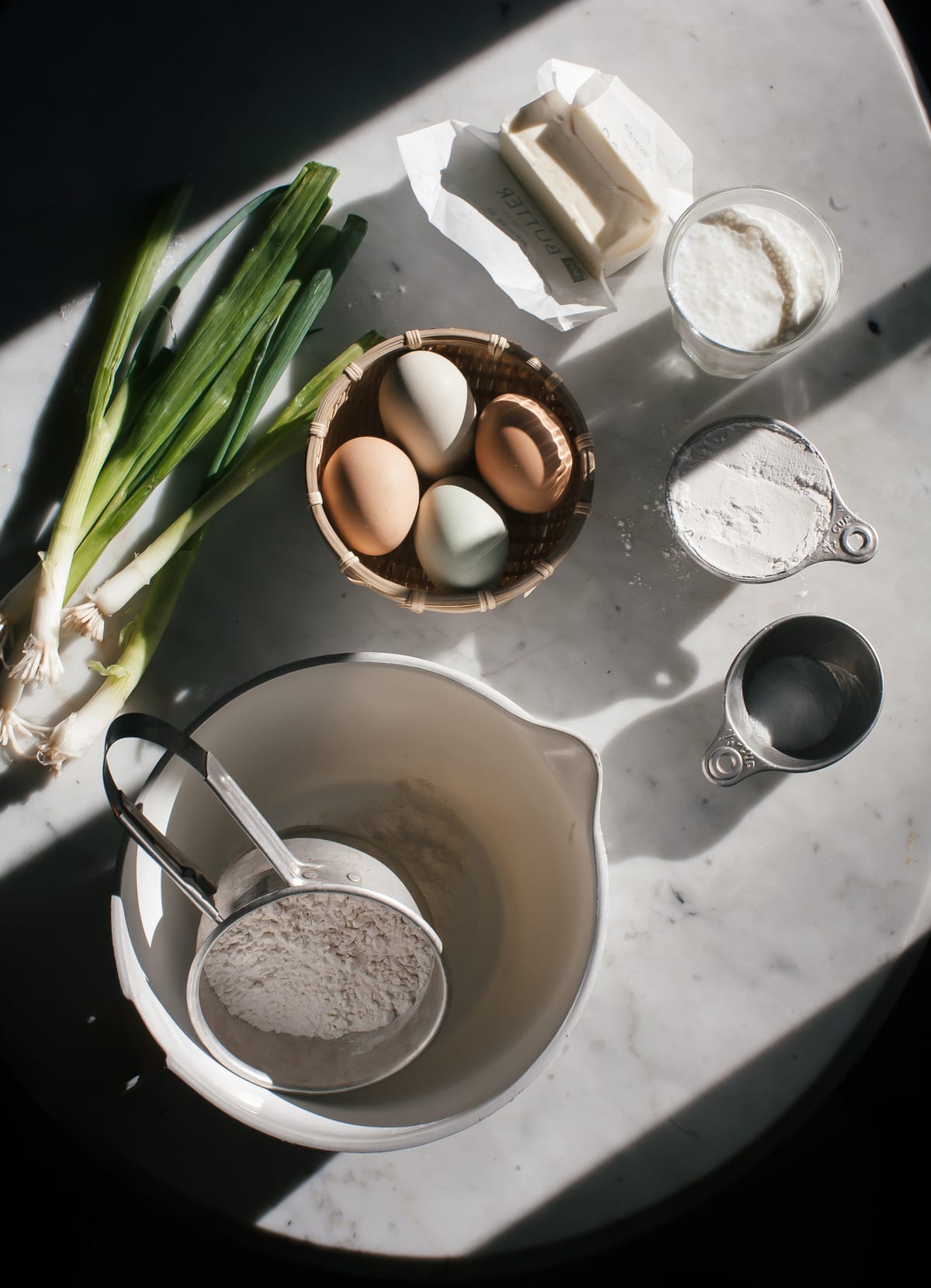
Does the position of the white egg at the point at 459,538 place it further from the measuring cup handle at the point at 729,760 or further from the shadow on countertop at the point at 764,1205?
the shadow on countertop at the point at 764,1205

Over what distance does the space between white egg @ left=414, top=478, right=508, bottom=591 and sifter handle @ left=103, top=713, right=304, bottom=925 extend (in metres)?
0.29

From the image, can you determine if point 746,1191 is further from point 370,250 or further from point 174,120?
point 174,120

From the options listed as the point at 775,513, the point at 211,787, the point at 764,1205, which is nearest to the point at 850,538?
the point at 775,513

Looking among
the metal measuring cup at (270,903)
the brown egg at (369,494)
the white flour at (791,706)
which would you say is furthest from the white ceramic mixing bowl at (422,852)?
the white flour at (791,706)

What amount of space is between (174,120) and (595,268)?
0.43 metres

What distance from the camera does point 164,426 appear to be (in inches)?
32.4

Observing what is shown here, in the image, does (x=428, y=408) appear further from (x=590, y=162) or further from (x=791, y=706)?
(x=791, y=706)

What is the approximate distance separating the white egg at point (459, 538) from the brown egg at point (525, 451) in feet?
0.10

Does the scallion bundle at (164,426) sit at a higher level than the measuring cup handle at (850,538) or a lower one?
higher

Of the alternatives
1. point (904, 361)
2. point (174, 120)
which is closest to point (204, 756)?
point (174, 120)

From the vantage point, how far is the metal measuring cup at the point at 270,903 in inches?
23.5

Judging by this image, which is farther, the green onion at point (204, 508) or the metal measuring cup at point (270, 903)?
the green onion at point (204, 508)

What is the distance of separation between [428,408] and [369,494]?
10 cm

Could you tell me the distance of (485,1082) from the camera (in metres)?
0.70
